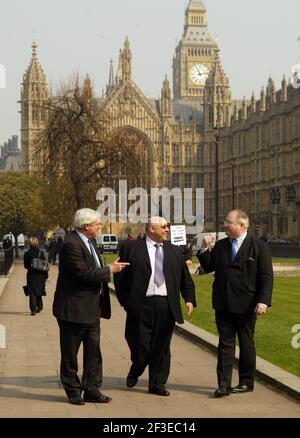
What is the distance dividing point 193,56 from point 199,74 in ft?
15.3

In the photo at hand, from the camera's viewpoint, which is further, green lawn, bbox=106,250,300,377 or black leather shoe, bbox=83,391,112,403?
green lawn, bbox=106,250,300,377

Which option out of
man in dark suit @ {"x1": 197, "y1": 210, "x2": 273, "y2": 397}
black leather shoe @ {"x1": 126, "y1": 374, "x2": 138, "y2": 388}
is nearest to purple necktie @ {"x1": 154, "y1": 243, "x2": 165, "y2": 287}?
man in dark suit @ {"x1": 197, "y1": 210, "x2": 273, "y2": 397}

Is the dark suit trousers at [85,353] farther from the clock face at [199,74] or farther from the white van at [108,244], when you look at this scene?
the clock face at [199,74]

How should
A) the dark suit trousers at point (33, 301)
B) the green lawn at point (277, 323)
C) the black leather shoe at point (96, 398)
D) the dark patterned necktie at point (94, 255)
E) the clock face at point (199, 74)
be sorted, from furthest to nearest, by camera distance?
the clock face at point (199, 74) < the dark suit trousers at point (33, 301) < the green lawn at point (277, 323) < the dark patterned necktie at point (94, 255) < the black leather shoe at point (96, 398)

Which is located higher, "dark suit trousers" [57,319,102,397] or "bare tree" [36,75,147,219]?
"bare tree" [36,75,147,219]

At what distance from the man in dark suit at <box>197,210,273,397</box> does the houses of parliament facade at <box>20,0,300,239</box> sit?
80.1 metres

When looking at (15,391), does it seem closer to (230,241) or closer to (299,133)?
(230,241)

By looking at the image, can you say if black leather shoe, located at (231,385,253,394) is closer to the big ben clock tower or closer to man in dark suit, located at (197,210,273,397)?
man in dark suit, located at (197,210,273,397)

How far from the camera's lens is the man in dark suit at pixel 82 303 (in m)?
10.7

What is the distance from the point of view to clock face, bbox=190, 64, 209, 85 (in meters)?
186

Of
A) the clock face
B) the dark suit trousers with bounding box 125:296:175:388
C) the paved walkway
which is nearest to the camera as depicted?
the paved walkway

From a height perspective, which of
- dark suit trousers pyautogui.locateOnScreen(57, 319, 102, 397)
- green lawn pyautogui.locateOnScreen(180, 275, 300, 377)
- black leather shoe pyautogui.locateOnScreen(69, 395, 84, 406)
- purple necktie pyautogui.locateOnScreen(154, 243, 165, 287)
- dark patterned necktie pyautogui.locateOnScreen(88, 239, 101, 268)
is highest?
dark patterned necktie pyautogui.locateOnScreen(88, 239, 101, 268)

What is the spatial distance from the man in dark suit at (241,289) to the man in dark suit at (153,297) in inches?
15.6

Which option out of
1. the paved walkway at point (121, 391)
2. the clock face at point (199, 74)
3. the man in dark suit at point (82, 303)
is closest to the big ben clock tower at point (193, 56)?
the clock face at point (199, 74)
